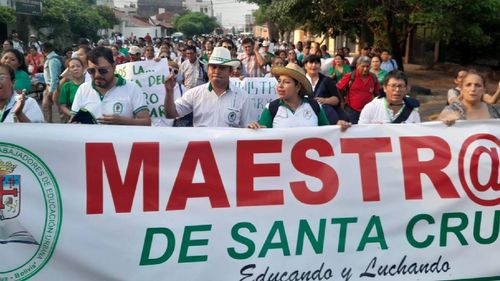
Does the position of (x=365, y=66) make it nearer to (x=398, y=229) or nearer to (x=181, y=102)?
(x=181, y=102)

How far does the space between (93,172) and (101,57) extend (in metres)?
1.02

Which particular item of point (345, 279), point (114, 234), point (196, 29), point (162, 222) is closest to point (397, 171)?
point (345, 279)

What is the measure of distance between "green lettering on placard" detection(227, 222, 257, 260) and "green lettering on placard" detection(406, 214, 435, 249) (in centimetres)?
103

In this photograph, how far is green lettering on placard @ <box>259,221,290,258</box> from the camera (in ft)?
12.1

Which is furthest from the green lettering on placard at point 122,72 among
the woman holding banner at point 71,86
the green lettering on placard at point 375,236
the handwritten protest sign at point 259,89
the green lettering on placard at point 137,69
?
the green lettering on placard at point 375,236

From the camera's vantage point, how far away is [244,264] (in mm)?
3646

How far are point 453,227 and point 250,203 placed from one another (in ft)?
4.53

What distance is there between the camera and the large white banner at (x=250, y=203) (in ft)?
11.4

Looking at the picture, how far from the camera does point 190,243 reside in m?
3.61

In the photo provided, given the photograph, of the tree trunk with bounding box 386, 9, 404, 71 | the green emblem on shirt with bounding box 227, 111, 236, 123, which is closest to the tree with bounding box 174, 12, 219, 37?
the tree trunk with bounding box 386, 9, 404, 71

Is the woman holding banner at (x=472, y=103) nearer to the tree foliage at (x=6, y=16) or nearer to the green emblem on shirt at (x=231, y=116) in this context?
the green emblem on shirt at (x=231, y=116)

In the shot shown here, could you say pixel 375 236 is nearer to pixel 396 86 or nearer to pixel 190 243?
pixel 190 243

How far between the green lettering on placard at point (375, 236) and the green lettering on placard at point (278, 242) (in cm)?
49

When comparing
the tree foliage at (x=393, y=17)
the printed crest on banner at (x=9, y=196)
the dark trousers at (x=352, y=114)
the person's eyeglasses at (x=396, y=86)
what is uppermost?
the tree foliage at (x=393, y=17)
